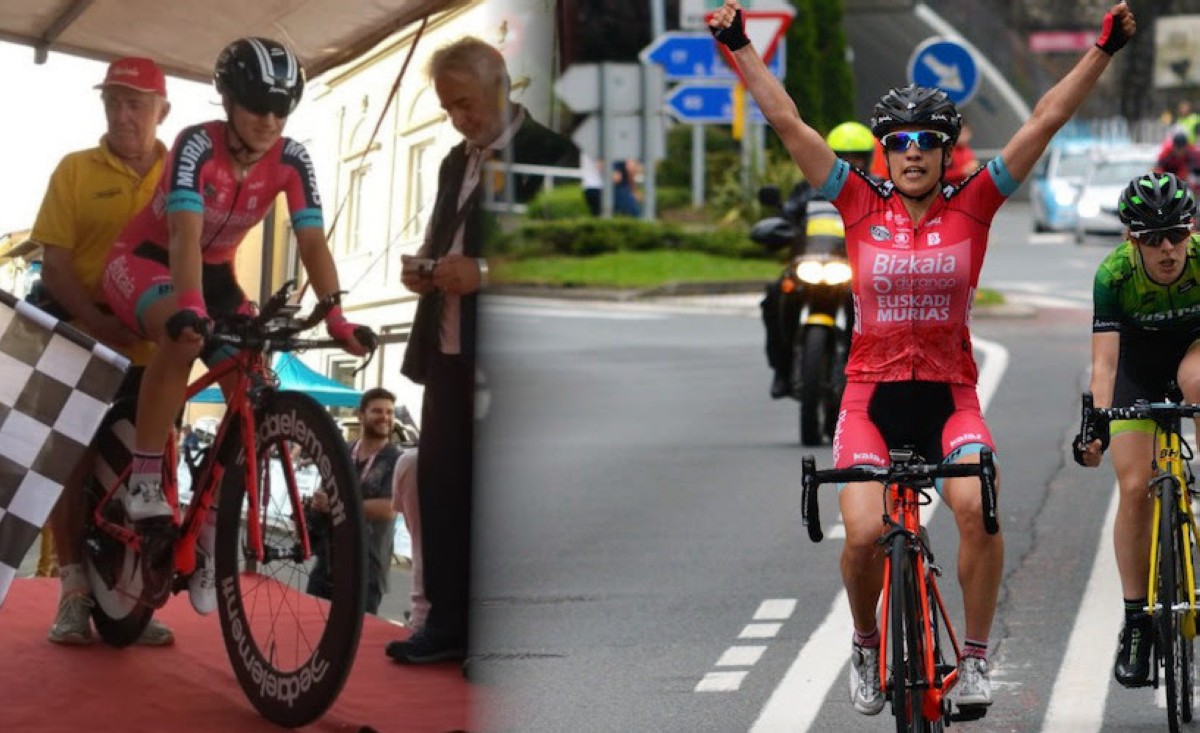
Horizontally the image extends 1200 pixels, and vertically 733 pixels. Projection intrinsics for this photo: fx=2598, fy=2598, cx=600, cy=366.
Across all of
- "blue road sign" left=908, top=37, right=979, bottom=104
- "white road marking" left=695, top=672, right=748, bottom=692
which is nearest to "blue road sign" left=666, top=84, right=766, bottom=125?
"blue road sign" left=908, top=37, right=979, bottom=104

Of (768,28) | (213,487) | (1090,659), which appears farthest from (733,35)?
(768,28)

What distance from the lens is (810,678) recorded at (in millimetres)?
8031

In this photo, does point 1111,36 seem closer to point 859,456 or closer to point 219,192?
point 859,456

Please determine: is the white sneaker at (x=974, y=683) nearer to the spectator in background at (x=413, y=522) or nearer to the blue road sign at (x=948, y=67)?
the spectator in background at (x=413, y=522)

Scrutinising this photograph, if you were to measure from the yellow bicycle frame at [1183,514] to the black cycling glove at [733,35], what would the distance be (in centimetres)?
211

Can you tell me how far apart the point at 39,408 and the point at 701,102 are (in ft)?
91.1

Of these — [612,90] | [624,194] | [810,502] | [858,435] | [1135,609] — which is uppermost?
[612,90]

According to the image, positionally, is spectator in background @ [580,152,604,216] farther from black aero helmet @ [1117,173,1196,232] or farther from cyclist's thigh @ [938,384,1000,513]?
cyclist's thigh @ [938,384,1000,513]

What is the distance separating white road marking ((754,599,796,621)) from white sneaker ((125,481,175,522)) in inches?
262

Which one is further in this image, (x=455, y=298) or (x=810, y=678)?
(x=810, y=678)

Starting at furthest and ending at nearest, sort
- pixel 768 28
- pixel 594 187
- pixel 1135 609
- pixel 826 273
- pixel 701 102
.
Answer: pixel 594 187 → pixel 701 102 → pixel 768 28 → pixel 826 273 → pixel 1135 609

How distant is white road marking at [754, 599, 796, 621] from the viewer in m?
9.34

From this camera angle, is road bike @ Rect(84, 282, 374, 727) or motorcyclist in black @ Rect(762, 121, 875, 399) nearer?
road bike @ Rect(84, 282, 374, 727)

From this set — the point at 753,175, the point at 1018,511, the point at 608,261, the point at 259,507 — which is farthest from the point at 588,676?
the point at 753,175
